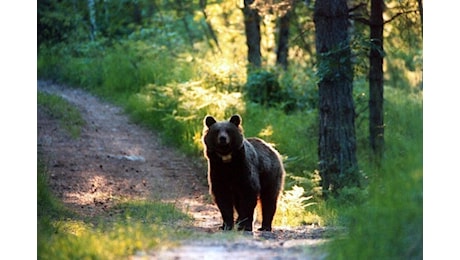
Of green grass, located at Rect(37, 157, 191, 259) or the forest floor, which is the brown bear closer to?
the forest floor

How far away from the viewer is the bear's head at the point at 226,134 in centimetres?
700

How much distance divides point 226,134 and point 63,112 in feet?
8.00

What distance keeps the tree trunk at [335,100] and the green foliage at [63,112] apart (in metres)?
2.55

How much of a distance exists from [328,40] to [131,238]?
154 inches

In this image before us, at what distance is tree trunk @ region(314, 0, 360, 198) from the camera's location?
897 cm

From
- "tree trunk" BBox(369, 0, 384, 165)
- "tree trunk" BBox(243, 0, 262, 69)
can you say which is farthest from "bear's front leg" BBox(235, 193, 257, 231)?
"tree trunk" BBox(243, 0, 262, 69)

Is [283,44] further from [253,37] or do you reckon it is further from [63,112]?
[63,112]

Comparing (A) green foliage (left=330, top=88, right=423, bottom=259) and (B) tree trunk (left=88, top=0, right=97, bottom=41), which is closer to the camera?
(A) green foliage (left=330, top=88, right=423, bottom=259)

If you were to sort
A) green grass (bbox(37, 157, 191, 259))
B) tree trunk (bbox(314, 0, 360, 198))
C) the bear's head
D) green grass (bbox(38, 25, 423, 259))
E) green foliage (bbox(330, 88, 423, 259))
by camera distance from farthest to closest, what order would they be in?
1. tree trunk (bbox(314, 0, 360, 198))
2. green grass (bbox(38, 25, 423, 259))
3. the bear's head
4. green grass (bbox(37, 157, 191, 259))
5. green foliage (bbox(330, 88, 423, 259))

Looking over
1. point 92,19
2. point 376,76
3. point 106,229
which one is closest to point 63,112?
point 92,19

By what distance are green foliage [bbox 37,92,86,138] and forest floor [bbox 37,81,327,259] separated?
3.0 inches

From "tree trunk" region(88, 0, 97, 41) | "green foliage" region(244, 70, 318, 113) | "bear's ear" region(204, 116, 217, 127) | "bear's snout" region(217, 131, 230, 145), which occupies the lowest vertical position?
"bear's snout" region(217, 131, 230, 145)

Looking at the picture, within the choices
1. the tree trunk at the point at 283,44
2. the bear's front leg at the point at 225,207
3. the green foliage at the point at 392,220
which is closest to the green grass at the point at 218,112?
the green foliage at the point at 392,220

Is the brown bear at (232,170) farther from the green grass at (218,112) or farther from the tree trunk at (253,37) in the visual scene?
the tree trunk at (253,37)
